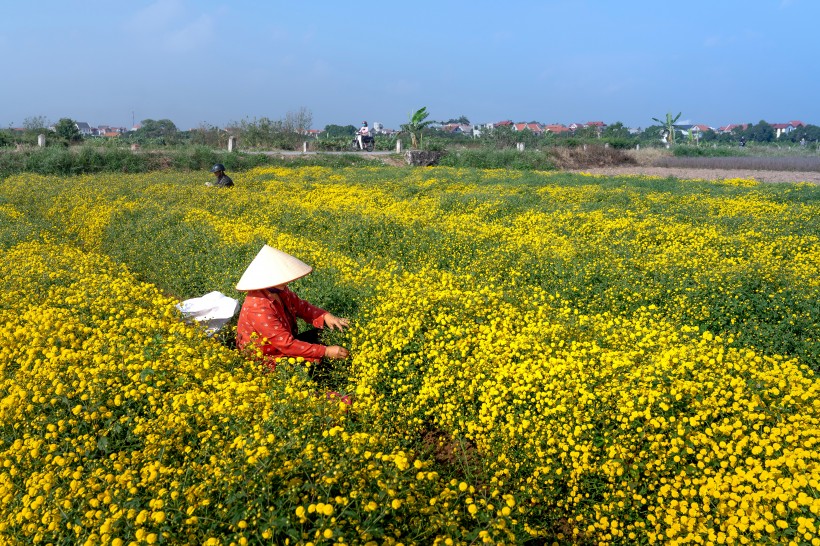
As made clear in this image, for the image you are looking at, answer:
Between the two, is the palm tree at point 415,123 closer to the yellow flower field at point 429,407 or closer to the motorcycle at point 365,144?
the motorcycle at point 365,144

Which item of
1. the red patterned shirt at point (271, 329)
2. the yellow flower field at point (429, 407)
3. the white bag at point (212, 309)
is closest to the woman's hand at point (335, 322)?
the yellow flower field at point (429, 407)

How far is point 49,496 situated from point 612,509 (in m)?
3.11

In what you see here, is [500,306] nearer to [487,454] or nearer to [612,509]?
[487,454]

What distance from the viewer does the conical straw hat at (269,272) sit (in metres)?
5.08

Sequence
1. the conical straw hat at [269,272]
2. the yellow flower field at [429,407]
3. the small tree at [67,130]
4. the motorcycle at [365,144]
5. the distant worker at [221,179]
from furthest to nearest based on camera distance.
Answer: the motorcycle at [365,144] → the small tree at [67,130] → the distant worker at [221,179] → the conical straw hat at [269,272] → the yellow flower field at [429,407]

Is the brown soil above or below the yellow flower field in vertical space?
above

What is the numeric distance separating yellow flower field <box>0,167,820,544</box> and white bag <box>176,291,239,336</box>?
39 centimetres

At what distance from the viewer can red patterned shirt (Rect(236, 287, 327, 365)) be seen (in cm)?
488

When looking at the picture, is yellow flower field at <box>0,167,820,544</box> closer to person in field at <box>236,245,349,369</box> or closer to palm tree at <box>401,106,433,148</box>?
person in field at <box>236,245,349,369</box>

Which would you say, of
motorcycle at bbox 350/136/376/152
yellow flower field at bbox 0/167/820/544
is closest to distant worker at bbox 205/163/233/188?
yellow flower field at bbox 0/167/820/544

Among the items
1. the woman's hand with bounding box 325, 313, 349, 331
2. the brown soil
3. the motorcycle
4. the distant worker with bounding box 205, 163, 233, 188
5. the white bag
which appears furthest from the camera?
the motorcycle

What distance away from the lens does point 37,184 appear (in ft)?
56.6

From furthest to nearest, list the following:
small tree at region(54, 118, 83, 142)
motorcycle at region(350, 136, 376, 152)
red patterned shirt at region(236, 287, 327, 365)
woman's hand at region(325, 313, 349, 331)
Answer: motorcycle at region(350, 136, 376, 152) → small tree at region(54, 118, 83, 142) → woman's hand at region(325, 313, 349, 331) → red patterned shirt at region(236, 287, 327, 365)

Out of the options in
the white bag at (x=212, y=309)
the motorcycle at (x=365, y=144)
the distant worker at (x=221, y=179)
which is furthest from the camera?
the motorcycle at (x=365, y=144)
